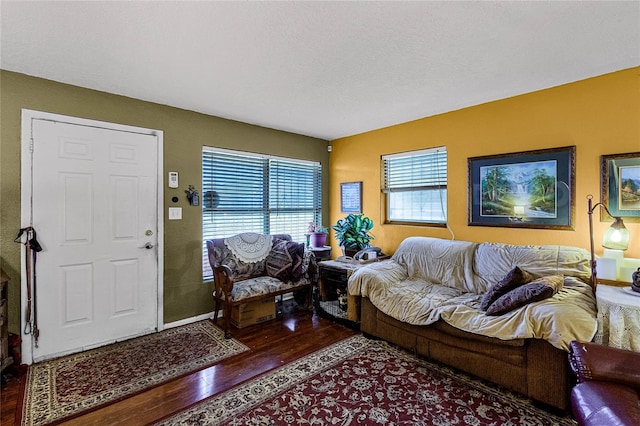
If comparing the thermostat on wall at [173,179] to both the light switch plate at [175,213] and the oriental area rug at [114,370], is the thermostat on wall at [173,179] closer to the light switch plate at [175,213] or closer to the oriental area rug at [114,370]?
the light switch plate at [175,213]

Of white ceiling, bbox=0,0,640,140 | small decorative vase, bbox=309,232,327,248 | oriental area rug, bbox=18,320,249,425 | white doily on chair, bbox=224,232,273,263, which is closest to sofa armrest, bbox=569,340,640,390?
white ceiling, bbox=0,0,640,140

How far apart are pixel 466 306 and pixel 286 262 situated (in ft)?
6.34

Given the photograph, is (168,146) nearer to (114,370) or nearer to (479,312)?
(114,370)

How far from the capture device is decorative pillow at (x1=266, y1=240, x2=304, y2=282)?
3.54 m

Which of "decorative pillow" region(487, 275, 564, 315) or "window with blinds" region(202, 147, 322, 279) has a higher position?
"window with blinds" region(202, 147, 322, 279)

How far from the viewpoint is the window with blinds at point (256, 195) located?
3707 millimetres

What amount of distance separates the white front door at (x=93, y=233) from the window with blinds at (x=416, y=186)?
2.88 metres

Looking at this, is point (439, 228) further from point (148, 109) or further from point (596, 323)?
point (148, 109)

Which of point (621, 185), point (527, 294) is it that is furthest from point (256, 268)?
point (621, 185)

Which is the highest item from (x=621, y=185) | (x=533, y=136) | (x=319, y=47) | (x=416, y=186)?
(x=319, y=47)

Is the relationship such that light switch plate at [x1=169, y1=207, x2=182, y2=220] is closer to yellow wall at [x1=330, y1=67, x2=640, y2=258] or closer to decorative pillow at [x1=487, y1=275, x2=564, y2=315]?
yellow wall at [x1=330, y1=67, x2=640, y2=258]

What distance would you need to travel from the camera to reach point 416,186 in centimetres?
391

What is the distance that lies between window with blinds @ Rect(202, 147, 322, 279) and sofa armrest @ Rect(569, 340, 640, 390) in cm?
341

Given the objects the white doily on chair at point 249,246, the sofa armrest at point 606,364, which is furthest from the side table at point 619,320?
the white doily on chair at point 249,246
